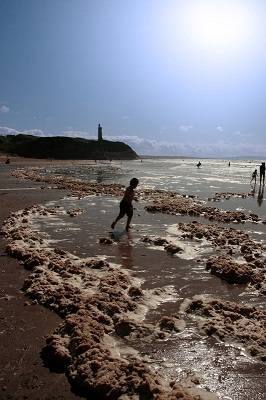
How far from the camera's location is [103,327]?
20.4 feet

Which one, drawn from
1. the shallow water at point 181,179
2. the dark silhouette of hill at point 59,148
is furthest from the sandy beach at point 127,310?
the dark silhouette of hill at point 59,148

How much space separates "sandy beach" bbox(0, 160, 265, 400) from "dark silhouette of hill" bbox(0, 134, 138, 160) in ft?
373

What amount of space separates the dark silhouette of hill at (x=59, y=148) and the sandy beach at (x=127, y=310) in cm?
11381

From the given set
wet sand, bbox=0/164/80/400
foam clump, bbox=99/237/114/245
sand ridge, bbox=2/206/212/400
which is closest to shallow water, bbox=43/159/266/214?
foam clump, bbox=99/237/114/245

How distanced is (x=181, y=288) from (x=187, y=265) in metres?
1.79

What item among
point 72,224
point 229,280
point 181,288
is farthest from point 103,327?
point 72,224

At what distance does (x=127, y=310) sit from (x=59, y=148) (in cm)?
12697

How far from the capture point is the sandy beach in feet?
16.1

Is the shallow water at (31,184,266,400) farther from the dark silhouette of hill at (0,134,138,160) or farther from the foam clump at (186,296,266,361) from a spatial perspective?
the dark silhouette of hill at (0,134,138,160)

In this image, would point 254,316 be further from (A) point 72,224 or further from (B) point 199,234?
(A) point 72,224

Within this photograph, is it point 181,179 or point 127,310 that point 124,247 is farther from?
point 181,179

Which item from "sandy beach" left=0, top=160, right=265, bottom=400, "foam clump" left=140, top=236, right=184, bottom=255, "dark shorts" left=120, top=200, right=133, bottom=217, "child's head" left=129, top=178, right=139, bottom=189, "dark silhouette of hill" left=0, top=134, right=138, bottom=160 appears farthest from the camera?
"dark silhouette of hill" left=0, top=134, right=138, bottom=160

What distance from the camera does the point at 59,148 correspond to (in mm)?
130375

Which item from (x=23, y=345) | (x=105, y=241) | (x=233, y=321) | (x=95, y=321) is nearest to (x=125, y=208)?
(x=105, y=241)
